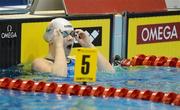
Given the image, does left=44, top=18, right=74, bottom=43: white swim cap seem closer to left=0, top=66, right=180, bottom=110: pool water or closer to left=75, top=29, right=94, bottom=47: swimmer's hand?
left=75, top=29, right=94, bottom=47: swimmer's hand

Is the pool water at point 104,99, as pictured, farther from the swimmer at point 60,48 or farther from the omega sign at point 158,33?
the omega sign at point 158,33

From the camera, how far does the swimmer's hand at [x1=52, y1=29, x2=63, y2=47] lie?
583 centimetres

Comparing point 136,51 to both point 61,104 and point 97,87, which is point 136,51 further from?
point 61,104

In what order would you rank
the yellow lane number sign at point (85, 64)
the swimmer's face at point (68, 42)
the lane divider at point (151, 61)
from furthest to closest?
the lane divider at point (151, 61) → the swimmer's face at point (68, 42) → the yellow lane number sign at point (85, 64)

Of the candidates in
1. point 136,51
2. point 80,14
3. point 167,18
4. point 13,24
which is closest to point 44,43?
point 13,24

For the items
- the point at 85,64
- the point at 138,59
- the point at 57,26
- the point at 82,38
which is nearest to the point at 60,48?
the point at 57,26

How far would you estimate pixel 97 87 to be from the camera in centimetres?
516

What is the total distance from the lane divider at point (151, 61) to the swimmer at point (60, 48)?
863 mm

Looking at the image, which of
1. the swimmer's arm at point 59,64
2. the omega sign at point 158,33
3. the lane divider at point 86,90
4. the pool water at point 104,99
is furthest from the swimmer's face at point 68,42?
the omega sign at point 158,33

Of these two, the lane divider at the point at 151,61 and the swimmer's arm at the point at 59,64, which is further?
the lane divider at the point at 151,61

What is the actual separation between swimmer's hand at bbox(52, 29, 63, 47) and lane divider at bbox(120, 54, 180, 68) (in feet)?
4.08

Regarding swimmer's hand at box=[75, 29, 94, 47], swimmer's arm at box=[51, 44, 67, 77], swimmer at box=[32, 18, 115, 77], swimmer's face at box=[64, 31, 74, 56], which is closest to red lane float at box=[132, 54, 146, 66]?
swimmer at box=[32, 18, 115, 77]

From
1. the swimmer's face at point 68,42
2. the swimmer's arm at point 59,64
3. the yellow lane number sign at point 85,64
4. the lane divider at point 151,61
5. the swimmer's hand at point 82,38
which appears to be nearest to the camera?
the yellow lane number sign at point 85,64

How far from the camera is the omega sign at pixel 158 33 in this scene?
730cm
